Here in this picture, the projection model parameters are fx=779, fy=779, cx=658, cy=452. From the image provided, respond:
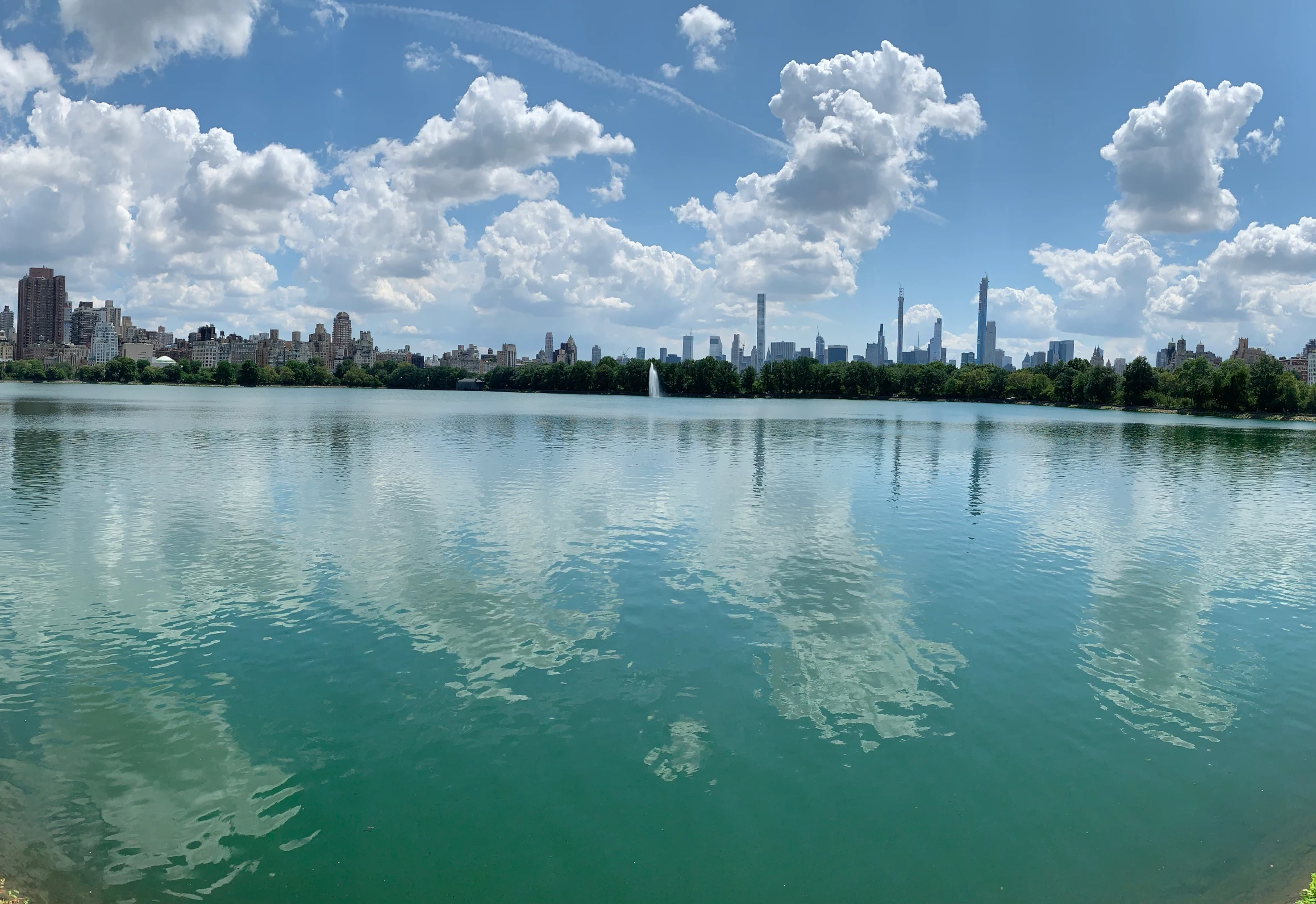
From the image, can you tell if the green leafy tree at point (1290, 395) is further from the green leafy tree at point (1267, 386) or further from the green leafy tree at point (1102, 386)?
the green leafy tree at point (1102, 386)

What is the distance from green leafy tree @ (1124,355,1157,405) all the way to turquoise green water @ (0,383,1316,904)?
516 ft

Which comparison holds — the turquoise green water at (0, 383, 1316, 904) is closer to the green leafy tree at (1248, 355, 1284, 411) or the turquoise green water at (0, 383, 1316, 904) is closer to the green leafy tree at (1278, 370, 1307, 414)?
the green leafy tree at (1278, 370, 1307, 414)

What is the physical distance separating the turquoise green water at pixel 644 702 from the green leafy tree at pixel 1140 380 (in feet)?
516

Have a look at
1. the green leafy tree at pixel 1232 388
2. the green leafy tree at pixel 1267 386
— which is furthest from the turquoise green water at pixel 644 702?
the green leafy tree at pixel 1267 386

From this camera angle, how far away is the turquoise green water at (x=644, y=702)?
10.2 metres

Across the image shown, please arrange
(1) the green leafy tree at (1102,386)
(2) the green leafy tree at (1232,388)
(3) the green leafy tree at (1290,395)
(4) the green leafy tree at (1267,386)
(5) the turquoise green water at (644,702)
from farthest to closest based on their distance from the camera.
→ 1. (1) the green leafy tree at (1102,386)
2. (2) the green leafy tree at (1232,388)
3. (4) the green leafy tree at (1267,386)
4. (3) the green leafy tree at (1290,395)
5. (5) the turquoise green water at (644,702)

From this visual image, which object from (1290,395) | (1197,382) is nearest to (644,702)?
(1290,395)

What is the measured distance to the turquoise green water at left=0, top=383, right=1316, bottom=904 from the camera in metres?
10.2

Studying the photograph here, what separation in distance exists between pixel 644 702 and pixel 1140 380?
191m

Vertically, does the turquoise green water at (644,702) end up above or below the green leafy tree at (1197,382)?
below

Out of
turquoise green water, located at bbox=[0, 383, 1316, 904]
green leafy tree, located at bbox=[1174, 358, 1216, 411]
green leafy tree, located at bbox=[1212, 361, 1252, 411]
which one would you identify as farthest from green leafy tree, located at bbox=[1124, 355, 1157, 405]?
turquoise green water, located at bbox=[0, 383, 1316, 904]

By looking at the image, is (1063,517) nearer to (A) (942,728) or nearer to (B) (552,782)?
(A) (942,728)

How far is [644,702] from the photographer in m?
14.6

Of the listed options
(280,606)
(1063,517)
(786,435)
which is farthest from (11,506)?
(786,435)
